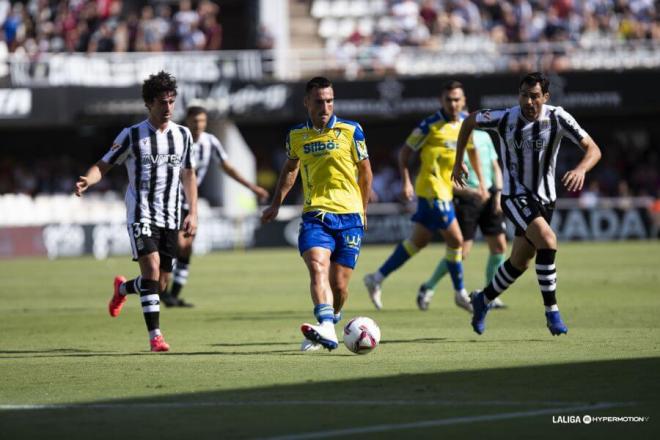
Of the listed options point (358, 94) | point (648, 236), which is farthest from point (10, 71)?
point (648, 236)

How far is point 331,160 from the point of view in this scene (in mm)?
10328

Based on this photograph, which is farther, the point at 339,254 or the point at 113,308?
the point at 113,308

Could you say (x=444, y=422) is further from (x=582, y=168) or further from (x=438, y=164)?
(x=438, y=164)

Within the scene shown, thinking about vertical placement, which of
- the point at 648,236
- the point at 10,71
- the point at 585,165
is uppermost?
the point at 10,71

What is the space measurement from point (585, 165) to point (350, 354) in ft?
8.32

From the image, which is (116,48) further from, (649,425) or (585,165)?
(649,425)

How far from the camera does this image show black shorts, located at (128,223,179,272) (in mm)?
10844

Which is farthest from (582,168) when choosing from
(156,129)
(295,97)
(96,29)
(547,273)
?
(96,29)

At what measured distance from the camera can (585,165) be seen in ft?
33.9

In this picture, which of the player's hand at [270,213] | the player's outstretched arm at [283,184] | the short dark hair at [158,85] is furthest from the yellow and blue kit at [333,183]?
the short dark hair at [158,85]

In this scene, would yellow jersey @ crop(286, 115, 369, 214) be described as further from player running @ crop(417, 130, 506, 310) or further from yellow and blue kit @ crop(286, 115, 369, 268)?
player running @ crop(417, 130, 506, 310)

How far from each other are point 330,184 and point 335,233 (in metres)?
0.42

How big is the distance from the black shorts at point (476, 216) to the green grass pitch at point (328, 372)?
38.9 inches

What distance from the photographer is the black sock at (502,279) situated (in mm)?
11039
